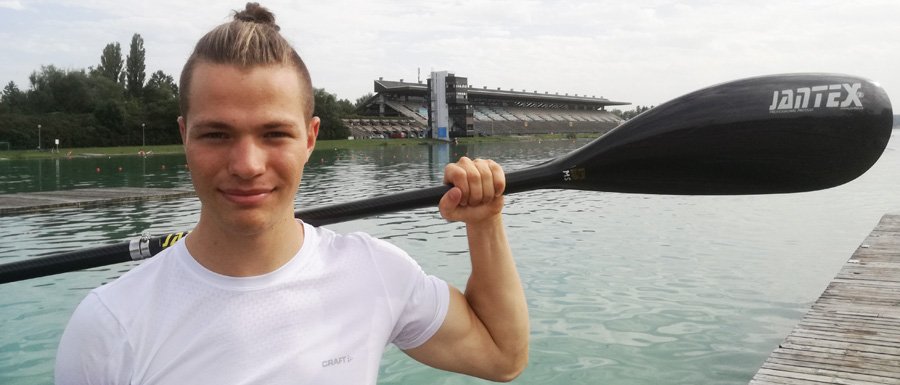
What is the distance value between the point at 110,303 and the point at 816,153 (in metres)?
2.05

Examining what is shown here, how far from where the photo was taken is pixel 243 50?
160cm

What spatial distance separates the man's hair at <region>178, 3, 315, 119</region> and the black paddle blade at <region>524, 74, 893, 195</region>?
80cm

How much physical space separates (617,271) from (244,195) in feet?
32.3

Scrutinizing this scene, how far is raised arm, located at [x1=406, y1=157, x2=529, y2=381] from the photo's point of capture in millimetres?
1868

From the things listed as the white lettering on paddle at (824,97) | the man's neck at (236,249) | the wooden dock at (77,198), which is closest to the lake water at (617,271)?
the wooden dock at (77,198)

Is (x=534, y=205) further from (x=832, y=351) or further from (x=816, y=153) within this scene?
(x=816, y=153)

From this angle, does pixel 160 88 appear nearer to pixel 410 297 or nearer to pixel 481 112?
pixel 481 112

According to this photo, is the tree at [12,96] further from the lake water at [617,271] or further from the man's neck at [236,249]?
the man's neck at [236,249]

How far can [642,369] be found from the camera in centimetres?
683

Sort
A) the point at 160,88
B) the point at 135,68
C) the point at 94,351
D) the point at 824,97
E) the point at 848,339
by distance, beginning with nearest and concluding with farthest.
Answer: the point at 94,351 → the point at 824,97 → the point at 848,339 → the point at 160,88 → the point at 135,68

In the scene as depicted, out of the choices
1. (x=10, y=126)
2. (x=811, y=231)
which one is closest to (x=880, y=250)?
(x=811, y=231)

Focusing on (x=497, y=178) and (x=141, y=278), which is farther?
(x=497, y=178)

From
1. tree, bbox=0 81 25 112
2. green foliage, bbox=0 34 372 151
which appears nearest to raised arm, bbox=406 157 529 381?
green foliage, bbox=0 34 372 151

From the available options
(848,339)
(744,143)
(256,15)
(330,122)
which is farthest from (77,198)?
(330,122)
